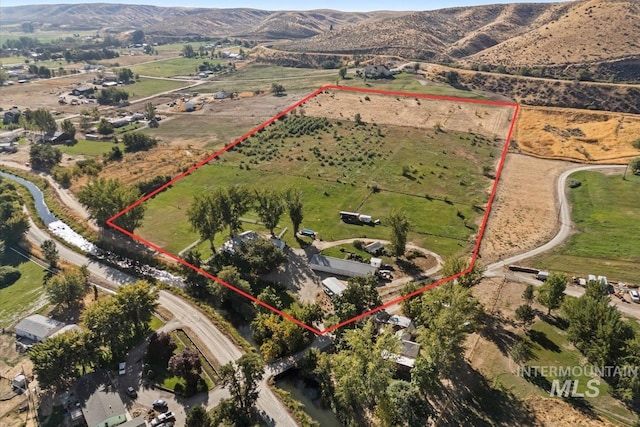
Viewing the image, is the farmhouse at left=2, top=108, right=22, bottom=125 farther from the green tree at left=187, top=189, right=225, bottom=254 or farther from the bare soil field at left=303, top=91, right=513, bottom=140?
the green tree at left=187, top=189, right=225, bottom=254

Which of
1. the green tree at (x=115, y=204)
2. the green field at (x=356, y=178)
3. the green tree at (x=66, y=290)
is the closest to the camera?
the green tree at (x=66, y=290)

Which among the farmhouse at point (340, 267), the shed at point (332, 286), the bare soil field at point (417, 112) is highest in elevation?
the bare soil field at point (417, 112)

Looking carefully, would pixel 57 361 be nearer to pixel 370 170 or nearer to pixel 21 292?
pixel 21 292

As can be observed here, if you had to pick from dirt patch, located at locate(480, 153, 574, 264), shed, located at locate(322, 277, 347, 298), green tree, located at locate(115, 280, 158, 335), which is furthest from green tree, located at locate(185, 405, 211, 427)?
dirt patch, located at locate(480, 153, 574, 264)

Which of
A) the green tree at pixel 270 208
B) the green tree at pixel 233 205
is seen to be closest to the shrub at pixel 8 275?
the green tree at pixel 233 205

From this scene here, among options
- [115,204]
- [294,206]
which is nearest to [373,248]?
[294,206]


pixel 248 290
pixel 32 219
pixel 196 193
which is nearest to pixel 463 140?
pixel 196 193

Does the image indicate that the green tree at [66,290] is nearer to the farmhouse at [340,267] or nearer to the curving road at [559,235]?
the farmhouse at [340,267]
